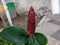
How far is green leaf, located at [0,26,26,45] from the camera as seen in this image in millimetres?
477

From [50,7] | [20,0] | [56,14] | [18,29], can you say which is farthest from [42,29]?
[18,29]

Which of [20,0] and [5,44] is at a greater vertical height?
[5,44]

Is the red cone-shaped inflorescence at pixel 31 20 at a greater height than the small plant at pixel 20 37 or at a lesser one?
greater

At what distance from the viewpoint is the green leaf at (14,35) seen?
48 cm

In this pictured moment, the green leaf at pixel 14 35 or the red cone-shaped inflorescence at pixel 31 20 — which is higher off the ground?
the red cone-shaped inflorescence at pixel 31 20

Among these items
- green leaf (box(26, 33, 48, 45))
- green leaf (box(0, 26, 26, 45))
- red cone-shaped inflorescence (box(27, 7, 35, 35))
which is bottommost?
green leaf (box(26, 33, 48, 45))

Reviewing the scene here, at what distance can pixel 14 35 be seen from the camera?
486mm

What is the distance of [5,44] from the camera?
0.49m

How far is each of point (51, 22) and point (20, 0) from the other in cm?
152

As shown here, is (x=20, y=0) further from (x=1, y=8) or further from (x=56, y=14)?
(x=56, y=14)

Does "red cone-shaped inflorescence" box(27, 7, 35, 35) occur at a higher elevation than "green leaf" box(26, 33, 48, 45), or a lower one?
higher

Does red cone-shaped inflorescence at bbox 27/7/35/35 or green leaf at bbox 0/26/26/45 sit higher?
red cone-shaped inflorescence at bbox 27/7/35/35

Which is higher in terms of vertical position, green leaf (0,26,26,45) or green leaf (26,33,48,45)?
green leaf (0,26,26,45)

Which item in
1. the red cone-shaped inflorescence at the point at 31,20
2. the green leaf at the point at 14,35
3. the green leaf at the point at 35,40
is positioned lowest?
Result: the green leaf at the point at 35,40
